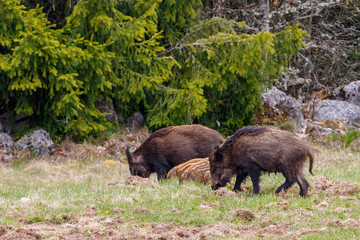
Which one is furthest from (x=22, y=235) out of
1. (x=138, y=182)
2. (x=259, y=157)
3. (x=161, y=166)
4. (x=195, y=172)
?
(x=161, y=166)

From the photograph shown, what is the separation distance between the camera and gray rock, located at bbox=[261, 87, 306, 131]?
58.1 feet

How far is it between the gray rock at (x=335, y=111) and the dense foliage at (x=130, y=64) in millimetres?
3022

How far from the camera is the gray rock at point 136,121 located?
54.0 ft

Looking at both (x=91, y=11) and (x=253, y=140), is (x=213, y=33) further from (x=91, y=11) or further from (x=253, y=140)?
(x=253, y=140)

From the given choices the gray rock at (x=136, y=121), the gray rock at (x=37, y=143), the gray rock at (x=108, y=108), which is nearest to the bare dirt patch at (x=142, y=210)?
the gray rock at (x=37, y=143)

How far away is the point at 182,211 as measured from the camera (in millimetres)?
7344

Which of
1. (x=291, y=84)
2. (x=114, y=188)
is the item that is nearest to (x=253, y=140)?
(x=114, y=188)

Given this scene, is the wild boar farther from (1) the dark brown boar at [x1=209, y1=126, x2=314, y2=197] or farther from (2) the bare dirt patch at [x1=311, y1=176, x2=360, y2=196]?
(2) the bare dirt patch at [x1=311, y1=176, x2=360, y2=196]

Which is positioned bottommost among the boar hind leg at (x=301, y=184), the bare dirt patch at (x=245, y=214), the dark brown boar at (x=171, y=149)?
the dark brown boar at (x=171, y=149)

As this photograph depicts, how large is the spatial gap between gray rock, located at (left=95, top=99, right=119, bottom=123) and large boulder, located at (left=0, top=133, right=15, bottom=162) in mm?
2977

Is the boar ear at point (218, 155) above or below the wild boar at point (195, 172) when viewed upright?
above

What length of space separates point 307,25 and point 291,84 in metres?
2.92

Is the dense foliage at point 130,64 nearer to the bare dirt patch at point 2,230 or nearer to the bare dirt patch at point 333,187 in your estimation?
the bare dirt patch at point 333,187

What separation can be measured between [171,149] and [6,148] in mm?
4936
